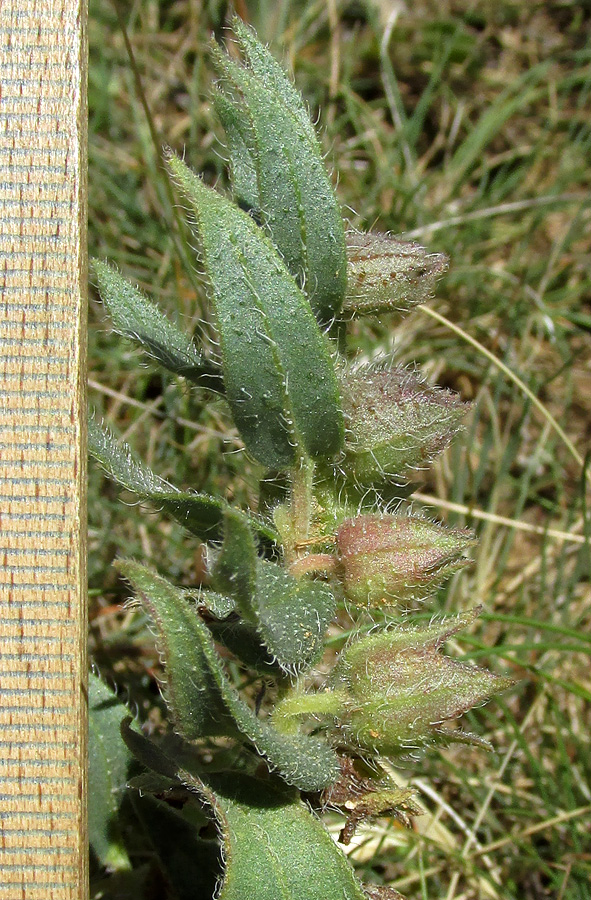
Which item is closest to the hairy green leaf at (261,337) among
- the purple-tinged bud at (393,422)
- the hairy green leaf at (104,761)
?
the purple-tinged bud at (393,422)

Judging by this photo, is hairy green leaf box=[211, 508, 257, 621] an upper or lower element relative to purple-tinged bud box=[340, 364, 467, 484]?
lower

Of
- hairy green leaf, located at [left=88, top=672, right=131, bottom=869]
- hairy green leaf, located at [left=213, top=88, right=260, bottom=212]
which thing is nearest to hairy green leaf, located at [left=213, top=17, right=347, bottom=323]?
hairy green leaf, located at [left=213, top=88, right=260, bottom=212]

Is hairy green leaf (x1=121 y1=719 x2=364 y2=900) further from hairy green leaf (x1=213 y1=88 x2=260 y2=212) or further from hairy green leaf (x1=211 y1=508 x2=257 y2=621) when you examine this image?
hairy green leaf (x1=213 y1=88 x2=260 y2=212)

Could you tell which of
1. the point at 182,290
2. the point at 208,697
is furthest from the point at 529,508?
the point at 208,697

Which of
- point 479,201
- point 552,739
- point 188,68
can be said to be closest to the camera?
point 552,739

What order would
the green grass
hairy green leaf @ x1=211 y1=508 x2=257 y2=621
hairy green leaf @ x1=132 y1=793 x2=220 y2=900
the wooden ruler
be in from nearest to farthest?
hairy green leaf @ x1=211 y1=508 x2=257 y2=621 < the wooden ruler < hairy green leaf @ x1=132 y1=793 x2=220 y2=900 < the green grass

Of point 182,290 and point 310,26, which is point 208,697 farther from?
point 310,26

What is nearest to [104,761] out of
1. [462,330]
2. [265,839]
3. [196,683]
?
[265,839]
